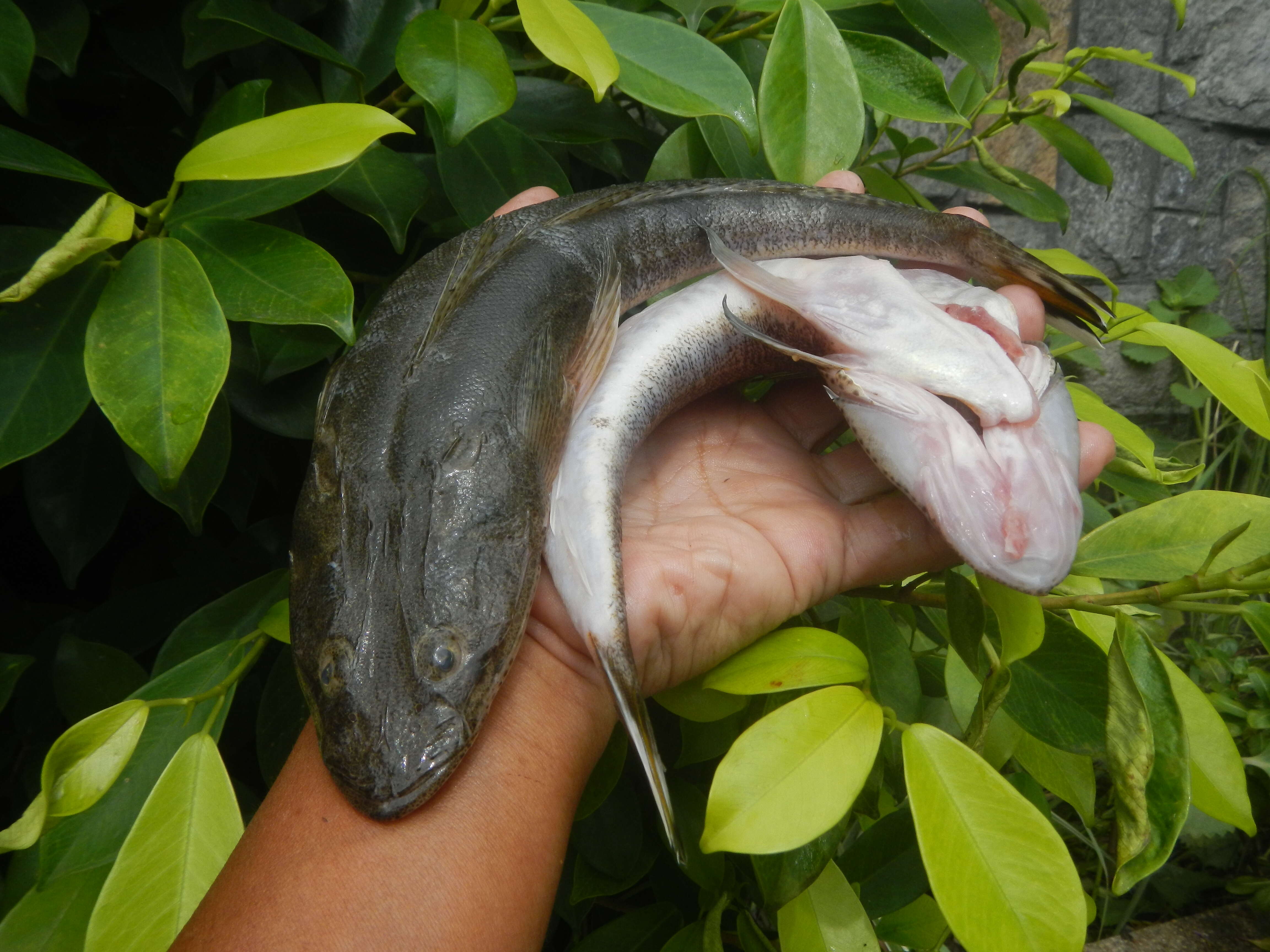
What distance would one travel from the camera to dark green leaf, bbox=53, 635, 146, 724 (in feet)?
3.97

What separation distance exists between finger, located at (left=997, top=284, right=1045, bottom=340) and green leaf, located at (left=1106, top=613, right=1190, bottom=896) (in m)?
0.59

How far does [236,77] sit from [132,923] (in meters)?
1.30

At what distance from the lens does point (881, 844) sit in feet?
3.66

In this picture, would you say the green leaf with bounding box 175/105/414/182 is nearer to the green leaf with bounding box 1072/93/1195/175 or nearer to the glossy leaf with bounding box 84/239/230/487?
the glossy leaf with bounding box 84/239/230/487

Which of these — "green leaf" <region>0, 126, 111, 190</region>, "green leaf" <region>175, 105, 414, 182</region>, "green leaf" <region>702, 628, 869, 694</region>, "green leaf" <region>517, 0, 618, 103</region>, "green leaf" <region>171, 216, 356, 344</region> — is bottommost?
"green leaf" <region>702, 628, 869, 694</region>

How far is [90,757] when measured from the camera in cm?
81

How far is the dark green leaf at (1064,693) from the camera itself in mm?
997

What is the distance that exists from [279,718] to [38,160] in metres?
0.79

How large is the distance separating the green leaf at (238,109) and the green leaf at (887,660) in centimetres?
109

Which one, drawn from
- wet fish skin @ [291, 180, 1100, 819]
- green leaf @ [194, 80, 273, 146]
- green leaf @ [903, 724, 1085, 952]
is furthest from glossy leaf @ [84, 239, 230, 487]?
green leaf @ [903, 724, 1085, 952]

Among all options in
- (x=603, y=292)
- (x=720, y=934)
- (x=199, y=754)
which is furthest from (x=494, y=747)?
(x=603, y=292)

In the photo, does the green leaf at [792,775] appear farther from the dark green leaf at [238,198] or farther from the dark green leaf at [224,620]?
the dark green leaf at [238,198]

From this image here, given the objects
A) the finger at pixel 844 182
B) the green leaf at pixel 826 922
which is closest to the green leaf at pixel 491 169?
the finger at pixel 844 182

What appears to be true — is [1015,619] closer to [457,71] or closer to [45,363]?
[457,71]
